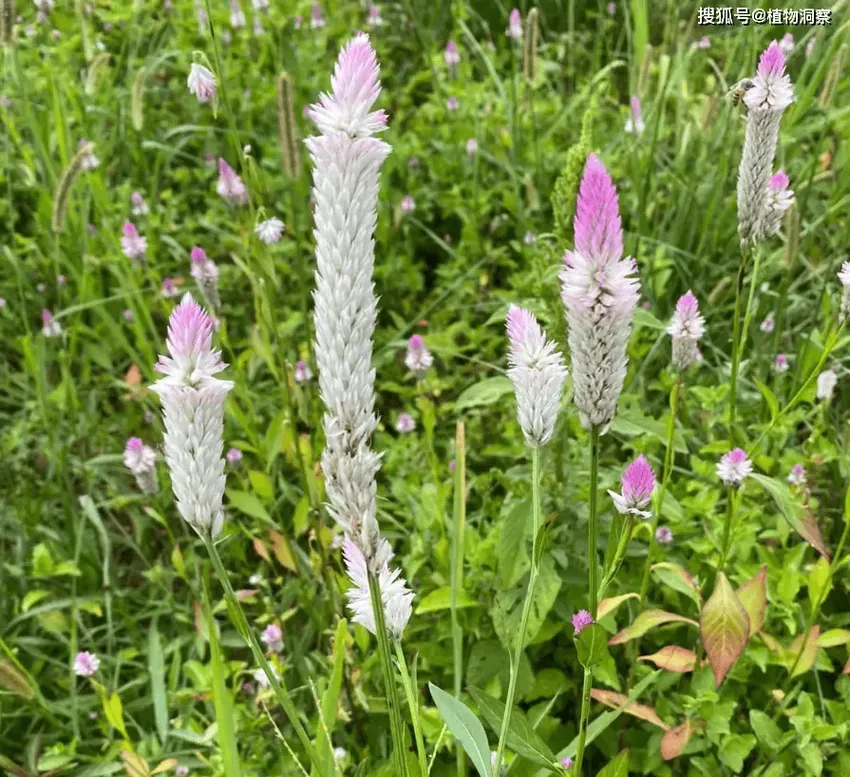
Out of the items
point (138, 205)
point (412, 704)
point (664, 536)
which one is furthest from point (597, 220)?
point (138, 205)

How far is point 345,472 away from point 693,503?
127 centimetres

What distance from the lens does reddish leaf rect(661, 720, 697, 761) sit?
135cm

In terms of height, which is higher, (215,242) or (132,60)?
(132,60)

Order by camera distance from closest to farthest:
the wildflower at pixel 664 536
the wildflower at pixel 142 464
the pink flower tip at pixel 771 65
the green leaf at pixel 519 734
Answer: the green leaf at pixel 519 734, the pink flower tip at pixel 771 65, the wildflower at pixel 664 536, the wildflower at pixel 142 464

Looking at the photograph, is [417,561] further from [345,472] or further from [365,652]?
[345,472]

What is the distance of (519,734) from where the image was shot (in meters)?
0.99

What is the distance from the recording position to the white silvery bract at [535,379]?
0.78m

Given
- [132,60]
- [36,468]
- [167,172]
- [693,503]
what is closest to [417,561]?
[693,503]

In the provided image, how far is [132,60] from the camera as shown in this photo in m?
3.29

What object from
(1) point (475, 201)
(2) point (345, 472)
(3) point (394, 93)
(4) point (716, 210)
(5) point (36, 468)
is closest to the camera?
(2) point (345, 472)

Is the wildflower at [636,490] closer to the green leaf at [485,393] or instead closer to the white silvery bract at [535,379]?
the white silvery bract at [535,379]

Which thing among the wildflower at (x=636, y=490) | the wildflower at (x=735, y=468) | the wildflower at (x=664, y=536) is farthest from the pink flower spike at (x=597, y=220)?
the wildflower at (x=664, y=536)

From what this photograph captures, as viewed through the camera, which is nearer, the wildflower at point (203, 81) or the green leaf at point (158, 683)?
the wildflower at point (203, 81)

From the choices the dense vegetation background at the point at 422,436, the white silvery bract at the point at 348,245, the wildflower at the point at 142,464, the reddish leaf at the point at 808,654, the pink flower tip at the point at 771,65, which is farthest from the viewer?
the wildflower at the point at 142,464
